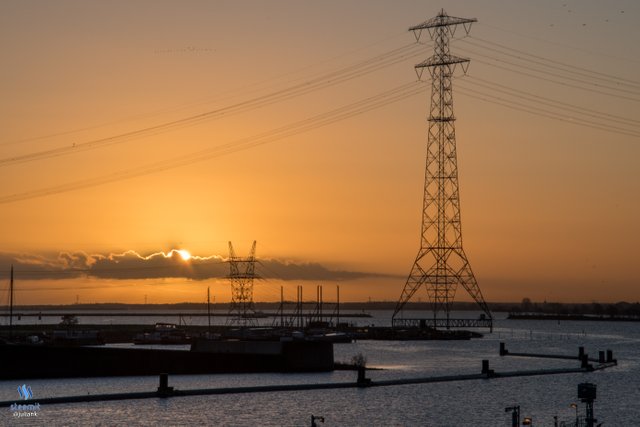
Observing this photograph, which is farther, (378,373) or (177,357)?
(378,373)

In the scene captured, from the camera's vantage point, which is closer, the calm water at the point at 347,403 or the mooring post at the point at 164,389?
the calm water at the point at 347,403

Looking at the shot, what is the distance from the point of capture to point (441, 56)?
15700 cm

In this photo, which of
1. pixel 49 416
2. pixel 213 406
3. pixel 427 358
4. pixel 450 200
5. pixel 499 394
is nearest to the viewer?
pixel 49 416

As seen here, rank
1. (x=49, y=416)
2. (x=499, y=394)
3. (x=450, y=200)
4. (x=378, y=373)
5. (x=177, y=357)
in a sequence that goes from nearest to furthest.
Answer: (x=49, y=416), (x=499, y=394), (x=177, y=357), (x=378, y=373), (x=450, y=200)

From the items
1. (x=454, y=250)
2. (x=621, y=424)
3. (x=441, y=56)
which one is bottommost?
(x=621, y=424)

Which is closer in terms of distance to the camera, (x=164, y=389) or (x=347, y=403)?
(x=164, y=389)

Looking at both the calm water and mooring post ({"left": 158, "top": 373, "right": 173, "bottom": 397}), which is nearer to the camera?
the calm water

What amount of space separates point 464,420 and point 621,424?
11677mm

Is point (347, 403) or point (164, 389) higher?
point (164, 389)

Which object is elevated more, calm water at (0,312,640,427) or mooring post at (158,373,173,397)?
mooring post at (158,373,173,397)

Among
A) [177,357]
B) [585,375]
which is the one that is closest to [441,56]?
[585,375]

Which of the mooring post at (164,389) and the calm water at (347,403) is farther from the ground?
the mooring post at (164,389)

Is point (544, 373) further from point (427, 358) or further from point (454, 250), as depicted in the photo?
point (454, 250)

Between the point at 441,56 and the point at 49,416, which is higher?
the point at 441,56
